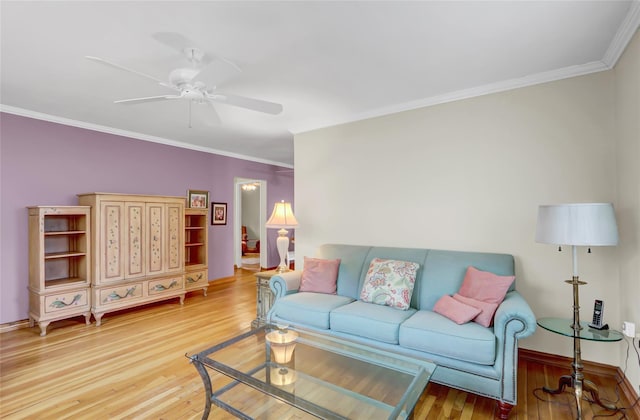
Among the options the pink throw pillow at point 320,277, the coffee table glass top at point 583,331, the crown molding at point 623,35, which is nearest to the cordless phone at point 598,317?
the coffee table glass top at point 583,331

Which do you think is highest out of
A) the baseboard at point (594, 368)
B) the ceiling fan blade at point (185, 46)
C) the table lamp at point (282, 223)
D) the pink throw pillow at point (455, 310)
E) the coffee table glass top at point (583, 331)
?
the ceiling fan blade at point (185, 46)

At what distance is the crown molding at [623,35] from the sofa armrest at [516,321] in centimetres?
191

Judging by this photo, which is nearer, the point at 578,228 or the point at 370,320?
the point at 578,228

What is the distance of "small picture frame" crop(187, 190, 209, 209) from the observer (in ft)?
17.5

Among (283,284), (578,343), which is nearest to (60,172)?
(283,284)

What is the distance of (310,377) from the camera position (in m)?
1.92

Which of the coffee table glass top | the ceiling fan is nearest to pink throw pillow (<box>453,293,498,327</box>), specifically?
the coffee table glass top

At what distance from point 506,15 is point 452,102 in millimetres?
1263

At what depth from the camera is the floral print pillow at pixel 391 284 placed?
2729 millimetres

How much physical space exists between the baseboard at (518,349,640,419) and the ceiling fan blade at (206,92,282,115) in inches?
119

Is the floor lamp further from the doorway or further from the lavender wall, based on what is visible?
the doorway

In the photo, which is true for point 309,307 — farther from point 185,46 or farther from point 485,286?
point 185,46

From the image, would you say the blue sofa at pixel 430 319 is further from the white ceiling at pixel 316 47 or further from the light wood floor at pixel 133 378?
the white ceiling at pixel 316 47

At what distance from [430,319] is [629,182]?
1.69 metres
